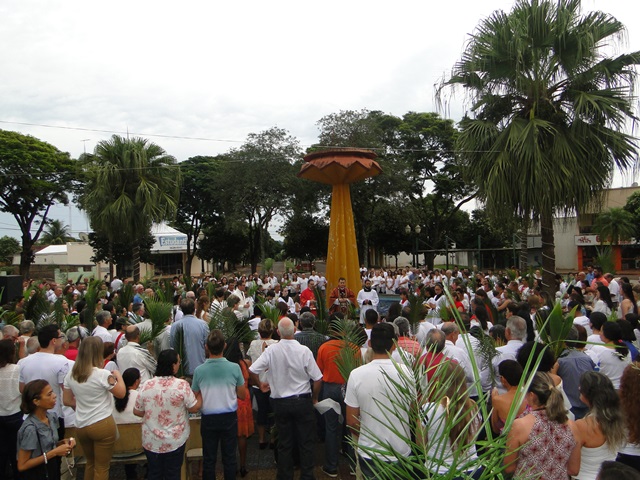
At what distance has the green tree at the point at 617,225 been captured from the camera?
35.0 metres

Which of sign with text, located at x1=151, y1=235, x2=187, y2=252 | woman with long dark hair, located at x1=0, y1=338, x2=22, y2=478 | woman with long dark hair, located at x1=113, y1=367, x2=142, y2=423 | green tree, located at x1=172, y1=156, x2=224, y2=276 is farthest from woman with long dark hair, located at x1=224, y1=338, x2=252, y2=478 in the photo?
sign with text, located at x1=151, y1=235, x2=187, y2=252

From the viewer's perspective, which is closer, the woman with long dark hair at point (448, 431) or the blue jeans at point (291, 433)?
the woman with long dark hair at point (448, 431)

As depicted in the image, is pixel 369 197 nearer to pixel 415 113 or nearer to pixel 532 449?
pixel 415 113

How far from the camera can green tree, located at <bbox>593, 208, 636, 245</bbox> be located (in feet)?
115

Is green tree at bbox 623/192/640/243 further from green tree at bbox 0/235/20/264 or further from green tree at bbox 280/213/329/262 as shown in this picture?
green tree at bbox 0/235/20/264

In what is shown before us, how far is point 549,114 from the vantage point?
12914 mm

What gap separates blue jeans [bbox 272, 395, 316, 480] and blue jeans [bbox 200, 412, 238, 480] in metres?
0.47

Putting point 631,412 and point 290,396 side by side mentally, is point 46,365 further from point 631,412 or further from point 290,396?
point 631,412

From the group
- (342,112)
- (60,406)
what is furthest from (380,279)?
(60,406)

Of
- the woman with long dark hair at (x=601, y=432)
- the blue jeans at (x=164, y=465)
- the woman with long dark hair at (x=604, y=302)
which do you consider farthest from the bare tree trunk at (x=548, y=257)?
the blue jeans at (x=164, y=465)

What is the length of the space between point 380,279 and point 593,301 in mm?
10480

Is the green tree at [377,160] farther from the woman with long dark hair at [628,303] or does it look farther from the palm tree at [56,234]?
the palm tree at [56,234]

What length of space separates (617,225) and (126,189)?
32533 mm

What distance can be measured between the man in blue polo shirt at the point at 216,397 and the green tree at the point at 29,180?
3081 cm
